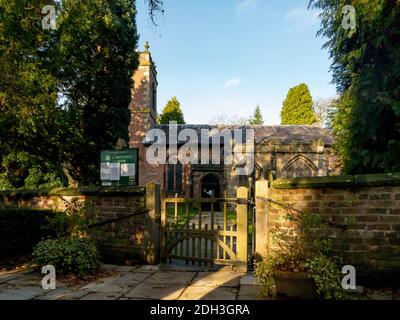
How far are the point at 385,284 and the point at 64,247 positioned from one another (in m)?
5.73

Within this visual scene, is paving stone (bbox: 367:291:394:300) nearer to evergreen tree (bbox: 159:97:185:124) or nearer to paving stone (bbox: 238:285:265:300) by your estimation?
Result: paving stone (bbox: 238:285:265:300)

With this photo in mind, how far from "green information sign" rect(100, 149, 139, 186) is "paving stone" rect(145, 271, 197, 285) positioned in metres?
2.28

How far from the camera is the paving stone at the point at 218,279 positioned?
18.1 feet

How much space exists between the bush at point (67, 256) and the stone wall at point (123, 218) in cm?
99

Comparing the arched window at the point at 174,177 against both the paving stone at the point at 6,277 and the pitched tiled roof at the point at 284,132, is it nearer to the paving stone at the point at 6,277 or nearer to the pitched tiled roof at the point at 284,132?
the pitched tiled roof at the point at 284,132

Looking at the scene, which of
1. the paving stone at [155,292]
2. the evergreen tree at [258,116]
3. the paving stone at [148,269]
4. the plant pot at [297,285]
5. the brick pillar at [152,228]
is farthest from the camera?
the evergreen tree at [258,116]

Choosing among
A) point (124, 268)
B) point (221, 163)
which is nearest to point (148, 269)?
point (124, 268)

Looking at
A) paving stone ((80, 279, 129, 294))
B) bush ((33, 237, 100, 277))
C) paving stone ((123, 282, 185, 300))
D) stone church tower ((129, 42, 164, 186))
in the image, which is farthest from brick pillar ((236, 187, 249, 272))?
stone church tower ((129, 42, 164, 186))

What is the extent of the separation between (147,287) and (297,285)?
2.44 m

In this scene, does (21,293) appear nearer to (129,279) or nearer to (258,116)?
(129,279)

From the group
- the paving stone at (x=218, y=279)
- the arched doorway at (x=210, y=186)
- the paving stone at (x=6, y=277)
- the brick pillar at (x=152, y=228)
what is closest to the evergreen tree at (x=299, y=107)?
the arched doorway at (x=210, y=186)

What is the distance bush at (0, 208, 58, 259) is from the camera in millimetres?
7336

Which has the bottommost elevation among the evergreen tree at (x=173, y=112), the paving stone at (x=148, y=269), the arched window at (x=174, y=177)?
the paving stone at (x=148, y=269)

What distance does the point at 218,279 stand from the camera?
5863 mm
